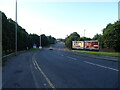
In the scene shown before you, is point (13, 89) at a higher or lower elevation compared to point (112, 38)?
lower

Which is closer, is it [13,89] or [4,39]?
[13,89]

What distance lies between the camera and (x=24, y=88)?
279 inches

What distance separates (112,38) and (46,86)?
113 ft

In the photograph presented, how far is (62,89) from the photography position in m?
6.84

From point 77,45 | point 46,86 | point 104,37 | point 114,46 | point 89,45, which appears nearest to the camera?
point 46,86

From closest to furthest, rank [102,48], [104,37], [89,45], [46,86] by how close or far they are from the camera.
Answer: [46,86]
[104,37]
[102,48]
[89,45]

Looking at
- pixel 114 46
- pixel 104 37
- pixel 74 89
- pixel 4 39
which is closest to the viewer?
pixel 74 89

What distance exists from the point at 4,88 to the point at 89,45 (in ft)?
150

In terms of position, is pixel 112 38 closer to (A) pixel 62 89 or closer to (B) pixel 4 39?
(B) pixel 4 39

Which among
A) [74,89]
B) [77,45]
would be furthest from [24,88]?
[77,45]

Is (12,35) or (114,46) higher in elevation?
(12,35)

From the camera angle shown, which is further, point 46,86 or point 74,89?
point 46,86

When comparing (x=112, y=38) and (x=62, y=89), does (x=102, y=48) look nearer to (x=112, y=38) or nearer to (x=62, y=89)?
(x=112, y=38)

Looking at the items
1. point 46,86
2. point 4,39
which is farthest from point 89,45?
point 46,86
